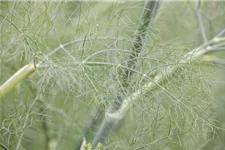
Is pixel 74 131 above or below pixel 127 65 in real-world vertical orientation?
below

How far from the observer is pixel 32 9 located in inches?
78.5

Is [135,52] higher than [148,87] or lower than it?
higher

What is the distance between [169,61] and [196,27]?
3.75 feet

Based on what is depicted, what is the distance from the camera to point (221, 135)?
2.39m

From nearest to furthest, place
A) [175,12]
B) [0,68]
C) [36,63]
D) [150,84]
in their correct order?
[36,63] < [150,84] < [0,68] < [175,12]

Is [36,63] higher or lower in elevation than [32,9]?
lower

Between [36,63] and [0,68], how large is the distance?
26.5 inches

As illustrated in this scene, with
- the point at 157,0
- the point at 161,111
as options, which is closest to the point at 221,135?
the point at 161,111

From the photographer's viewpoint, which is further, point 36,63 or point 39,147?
point 39,147

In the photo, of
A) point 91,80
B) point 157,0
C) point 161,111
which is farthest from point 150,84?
point 157,0

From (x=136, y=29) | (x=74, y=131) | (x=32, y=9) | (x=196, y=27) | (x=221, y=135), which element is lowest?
(x=221, y=135)

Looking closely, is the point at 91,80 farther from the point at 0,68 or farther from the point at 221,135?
the point at 221,135

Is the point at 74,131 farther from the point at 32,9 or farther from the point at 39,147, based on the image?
the point at 32,9

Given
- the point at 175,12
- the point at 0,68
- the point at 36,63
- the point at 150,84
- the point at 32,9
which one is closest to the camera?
the point at 36,63
